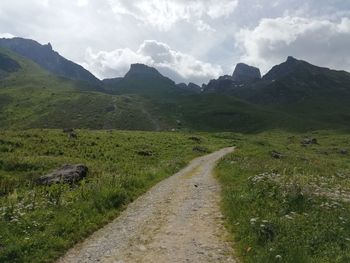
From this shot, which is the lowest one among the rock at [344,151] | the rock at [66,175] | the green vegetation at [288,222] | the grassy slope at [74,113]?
the rock at [66,175]

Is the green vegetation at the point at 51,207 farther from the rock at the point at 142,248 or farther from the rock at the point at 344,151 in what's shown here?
the rock at the point at 344,151

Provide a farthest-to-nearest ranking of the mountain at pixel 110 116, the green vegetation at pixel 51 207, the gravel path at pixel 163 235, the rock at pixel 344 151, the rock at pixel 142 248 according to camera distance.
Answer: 1. the mountain at pixel 110 116
2. the rock at pixel 344 151
3. the rock at pixel 142 248
4. the green vegetation at pixel 51 207
5. the gravel path at pixel 163 235

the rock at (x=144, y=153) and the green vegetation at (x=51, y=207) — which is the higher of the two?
the rock at (x=144, y=153)

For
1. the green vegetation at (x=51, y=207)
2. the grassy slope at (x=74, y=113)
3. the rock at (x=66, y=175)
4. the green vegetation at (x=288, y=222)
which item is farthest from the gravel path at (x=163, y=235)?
the grassy slope at (x=74, y=113)

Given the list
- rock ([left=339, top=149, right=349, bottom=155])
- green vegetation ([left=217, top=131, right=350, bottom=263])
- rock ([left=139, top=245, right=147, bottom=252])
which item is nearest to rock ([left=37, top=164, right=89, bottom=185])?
green vegetation ([left=217, top=131, right=350, bottom=263])

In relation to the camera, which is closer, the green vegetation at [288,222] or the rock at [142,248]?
the green vegetation at [288,222]

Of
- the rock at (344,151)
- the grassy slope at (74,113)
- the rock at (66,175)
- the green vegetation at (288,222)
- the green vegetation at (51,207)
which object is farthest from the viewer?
the grassy slope at (74,113)

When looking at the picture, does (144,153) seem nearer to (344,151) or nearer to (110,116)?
(344,151)

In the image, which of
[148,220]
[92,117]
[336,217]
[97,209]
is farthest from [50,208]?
[92,117]

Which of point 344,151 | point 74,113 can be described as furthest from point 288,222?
point 74,113

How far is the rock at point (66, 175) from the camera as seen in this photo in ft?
89.2

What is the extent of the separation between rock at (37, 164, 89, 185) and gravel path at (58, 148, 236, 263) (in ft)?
26.1

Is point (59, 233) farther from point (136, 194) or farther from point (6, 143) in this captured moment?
point (6, 143)

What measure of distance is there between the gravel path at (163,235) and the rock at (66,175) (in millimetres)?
7962
